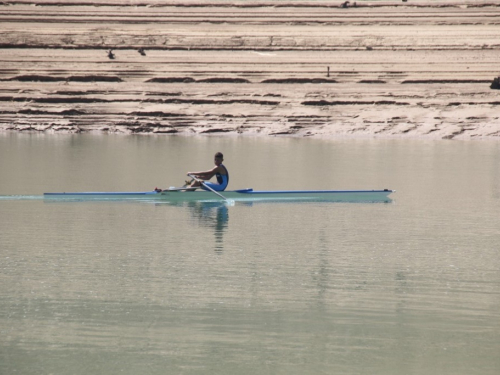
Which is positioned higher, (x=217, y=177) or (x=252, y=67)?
(x=252, y=67)

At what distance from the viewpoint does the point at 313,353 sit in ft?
30.1

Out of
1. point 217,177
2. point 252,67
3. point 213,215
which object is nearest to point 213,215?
point 213,215

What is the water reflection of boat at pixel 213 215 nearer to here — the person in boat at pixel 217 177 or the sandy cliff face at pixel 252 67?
the person in boat at pixel 217 177

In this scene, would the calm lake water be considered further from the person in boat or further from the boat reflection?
the person in boat

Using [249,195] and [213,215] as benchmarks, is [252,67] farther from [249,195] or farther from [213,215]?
[213,215]

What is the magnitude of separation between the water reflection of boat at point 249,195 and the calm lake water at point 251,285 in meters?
0.36

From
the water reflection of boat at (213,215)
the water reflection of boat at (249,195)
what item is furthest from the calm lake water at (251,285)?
the water reflection of boat at (249,195)

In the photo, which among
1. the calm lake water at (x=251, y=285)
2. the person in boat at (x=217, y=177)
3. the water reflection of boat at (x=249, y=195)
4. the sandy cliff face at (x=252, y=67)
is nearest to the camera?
the calm lake water at (x=251, y=285)

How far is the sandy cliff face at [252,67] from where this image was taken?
48.4 meters

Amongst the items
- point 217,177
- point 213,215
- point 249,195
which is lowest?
point 213,215

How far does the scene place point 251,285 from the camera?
11.8 metres

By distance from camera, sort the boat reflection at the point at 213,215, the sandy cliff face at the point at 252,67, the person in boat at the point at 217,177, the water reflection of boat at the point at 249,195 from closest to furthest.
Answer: the boat reflection at the point at 213,215, the water reflection of boat at the point at 249,195, the person in boat at the point at 217,177, the sandy cliff face at the point at 252,67

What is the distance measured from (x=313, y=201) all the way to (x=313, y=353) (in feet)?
37.3

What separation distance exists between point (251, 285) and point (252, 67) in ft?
139
